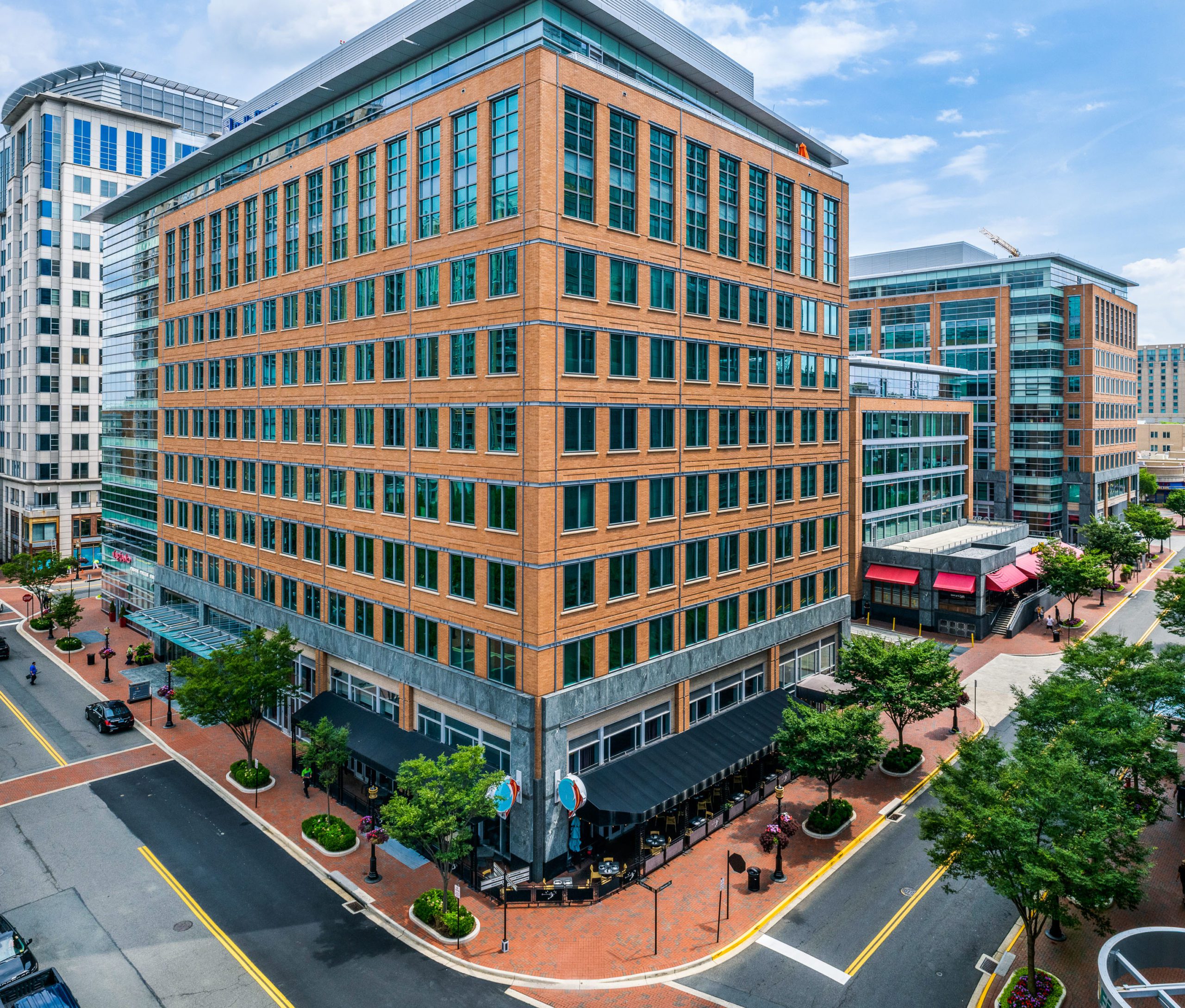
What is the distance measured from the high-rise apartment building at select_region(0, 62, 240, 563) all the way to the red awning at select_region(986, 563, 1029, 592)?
92362 mm

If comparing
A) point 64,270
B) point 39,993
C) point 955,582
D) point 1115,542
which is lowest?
point 39,993

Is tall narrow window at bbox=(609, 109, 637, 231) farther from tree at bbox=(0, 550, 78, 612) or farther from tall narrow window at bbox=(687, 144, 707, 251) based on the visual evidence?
tree at bbox=(0, 550, 78, 612)

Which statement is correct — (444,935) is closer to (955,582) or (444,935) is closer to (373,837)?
(373,837)

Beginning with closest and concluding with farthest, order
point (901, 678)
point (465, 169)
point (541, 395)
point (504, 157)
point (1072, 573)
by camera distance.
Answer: point (541, 395) < point (504, 157) < point (465, 169) < point (901, 678) < point (1072, 573)

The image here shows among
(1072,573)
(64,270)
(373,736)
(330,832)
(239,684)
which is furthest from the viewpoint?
(64,270)

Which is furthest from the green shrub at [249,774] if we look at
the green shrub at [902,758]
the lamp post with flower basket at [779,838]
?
the green shrub at [902,758]

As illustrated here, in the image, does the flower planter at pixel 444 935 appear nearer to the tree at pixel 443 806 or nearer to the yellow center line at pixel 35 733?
the tree at pixel 443 806

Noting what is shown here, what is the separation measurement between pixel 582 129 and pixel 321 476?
22.1 metres

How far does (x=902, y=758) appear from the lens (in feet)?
129

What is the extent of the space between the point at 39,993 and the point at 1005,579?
204 ft

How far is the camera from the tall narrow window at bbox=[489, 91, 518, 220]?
30.5 m

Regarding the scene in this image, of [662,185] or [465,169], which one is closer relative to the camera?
[465,169]

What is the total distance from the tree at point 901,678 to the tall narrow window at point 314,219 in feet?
111

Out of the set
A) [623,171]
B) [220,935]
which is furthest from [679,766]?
[623,171]
